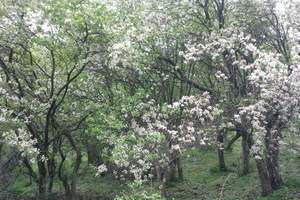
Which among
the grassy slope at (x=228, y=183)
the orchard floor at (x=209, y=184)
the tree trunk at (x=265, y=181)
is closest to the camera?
the tree trunk at (x=265, y=181)

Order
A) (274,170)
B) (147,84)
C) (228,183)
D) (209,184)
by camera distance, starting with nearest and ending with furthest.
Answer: (274,170)
(147,84)
(228,183)
(209,184)

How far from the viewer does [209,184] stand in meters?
27.5

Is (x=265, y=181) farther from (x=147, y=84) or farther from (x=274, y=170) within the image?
(x=147, y=84)

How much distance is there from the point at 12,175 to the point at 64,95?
65.1 ft

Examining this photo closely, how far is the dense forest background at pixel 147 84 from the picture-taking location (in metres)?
18.2

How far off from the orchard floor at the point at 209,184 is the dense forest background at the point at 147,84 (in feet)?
0.59

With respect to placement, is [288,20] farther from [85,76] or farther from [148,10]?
[85,76]

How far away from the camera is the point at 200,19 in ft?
76.0

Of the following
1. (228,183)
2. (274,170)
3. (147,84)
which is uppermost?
(147,84)

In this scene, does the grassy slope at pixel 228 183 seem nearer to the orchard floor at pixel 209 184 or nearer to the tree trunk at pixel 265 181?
the orchard floor at pixel 209 184

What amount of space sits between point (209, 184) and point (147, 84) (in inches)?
296

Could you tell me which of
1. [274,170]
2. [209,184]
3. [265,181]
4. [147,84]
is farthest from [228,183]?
[147,84]

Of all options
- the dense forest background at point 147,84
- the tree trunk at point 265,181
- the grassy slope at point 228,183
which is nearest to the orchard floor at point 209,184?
the grassy slope at point 228,183

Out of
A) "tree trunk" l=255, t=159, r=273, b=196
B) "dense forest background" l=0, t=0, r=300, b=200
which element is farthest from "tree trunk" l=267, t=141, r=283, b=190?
"tree trunk" l=255, t=159, r=273, b=196
